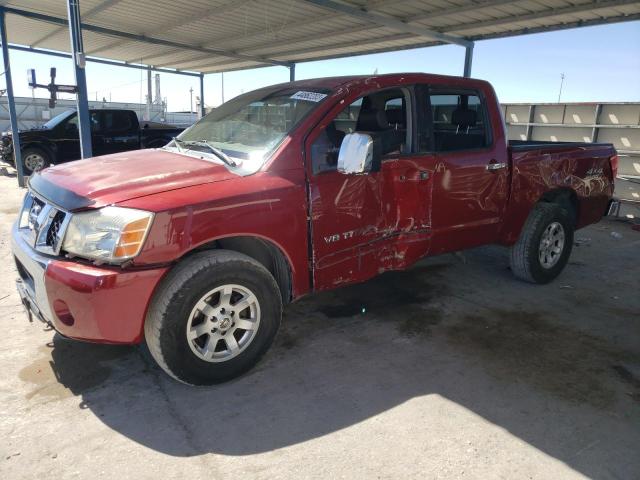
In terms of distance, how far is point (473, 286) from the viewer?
487 centimetres

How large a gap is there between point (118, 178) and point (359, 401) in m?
1.98

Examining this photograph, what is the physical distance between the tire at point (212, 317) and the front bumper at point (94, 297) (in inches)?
4.3

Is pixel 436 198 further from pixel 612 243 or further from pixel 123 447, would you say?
pixel 612 243

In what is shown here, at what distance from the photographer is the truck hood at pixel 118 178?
259cm

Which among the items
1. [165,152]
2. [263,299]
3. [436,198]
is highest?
[165,152]

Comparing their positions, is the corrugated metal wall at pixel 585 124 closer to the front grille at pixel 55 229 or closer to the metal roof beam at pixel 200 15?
the metal roof beam at pixel 200 15

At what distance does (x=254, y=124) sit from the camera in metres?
3.48

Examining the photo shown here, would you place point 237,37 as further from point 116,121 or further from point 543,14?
point 543,14

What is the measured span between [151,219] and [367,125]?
1.94 meters

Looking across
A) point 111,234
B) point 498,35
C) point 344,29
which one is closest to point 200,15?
point 344,29

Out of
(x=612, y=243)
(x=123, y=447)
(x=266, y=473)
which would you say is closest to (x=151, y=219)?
(x=123, y=447)

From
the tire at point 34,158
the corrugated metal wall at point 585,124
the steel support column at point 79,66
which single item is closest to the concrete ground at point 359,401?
the steel support column at point 79,66

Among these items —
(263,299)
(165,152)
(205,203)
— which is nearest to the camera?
→ (205,203)

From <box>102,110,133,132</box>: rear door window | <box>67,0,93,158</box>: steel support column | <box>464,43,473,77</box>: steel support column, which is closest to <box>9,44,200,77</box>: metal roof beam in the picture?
<box>102,110,133,132</box>: rear door window
